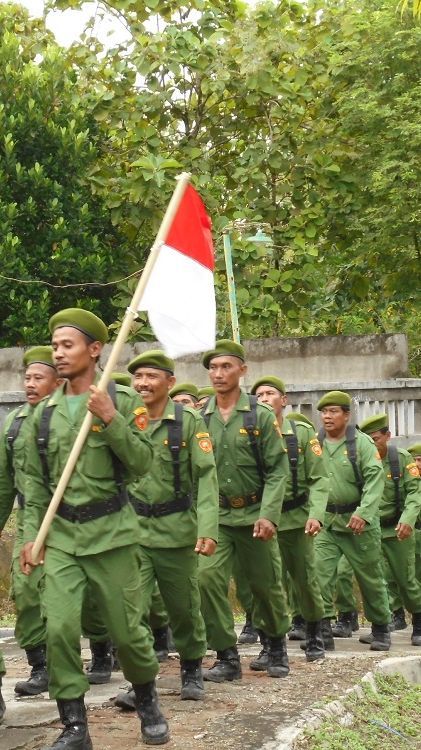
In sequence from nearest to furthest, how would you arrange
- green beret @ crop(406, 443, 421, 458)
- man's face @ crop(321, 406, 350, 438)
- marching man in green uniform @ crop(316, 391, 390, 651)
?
1. marching man in green uniform @ crop(316, 391, 390, 651)
2. man's face @ crop(321, 406, 350, 438)
3. green beret @ crop(406, 443, 421, 458)

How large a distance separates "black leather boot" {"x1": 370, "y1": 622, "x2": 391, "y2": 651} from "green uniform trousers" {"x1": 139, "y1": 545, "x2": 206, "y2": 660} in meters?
3.62

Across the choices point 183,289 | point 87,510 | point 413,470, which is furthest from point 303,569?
point 87,510

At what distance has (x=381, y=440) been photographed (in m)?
13.3

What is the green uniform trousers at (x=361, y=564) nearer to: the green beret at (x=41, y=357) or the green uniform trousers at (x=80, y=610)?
the green beret at (x=41, y=357)

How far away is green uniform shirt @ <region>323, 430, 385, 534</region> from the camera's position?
12078 millimetres

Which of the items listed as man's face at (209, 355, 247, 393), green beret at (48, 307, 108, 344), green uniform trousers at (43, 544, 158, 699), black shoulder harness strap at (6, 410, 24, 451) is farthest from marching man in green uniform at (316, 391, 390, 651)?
green beret at (48, 307, 108, 344)

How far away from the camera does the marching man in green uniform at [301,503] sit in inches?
437

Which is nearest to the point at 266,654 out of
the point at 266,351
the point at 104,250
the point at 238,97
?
the point at 266,351

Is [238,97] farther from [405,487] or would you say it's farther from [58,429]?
[58,429]

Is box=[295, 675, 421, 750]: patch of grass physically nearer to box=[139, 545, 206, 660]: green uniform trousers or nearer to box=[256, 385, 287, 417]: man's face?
box=[139, 545, 206, 660]: green uniform trousers

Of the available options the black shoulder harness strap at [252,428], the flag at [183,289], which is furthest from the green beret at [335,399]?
the flag at [183,289]

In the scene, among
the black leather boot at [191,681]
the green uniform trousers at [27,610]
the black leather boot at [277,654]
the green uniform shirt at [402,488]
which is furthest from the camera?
the green uniform shirt at [402,488]

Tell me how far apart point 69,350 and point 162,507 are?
79.4 inches

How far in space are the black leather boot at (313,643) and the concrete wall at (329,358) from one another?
19.8 ft
